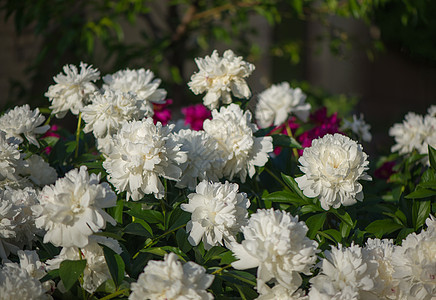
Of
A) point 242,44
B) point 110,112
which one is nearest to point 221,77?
point 110,112

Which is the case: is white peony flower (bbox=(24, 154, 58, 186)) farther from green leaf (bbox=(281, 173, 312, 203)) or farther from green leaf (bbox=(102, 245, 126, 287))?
green leaf (bbox=(281, 173, 312, 203))

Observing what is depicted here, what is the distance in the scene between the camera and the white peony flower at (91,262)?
108 cm

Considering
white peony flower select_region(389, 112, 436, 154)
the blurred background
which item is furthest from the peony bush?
the blurred background

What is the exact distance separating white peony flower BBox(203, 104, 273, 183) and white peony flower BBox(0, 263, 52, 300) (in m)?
0.56

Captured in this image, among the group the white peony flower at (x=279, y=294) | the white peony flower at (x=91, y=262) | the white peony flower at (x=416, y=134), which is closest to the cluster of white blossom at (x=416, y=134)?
the white peony flower at (x=416, y=134)

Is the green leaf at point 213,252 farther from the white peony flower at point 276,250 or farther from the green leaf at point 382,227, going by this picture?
the green leaf at point 382,227

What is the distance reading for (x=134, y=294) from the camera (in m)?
0.93

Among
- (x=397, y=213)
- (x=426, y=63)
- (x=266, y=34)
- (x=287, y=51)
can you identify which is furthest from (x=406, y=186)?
(x=426, y=63)

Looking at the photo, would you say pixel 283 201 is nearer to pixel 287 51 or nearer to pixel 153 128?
pixel 153 128

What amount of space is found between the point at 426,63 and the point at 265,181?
8614 millimetres

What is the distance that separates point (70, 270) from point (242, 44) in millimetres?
3652

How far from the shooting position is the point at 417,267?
3.44ft

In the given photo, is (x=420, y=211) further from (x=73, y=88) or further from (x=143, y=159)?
(x=73, y=88)

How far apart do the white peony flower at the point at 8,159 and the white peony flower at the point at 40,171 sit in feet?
0.34
